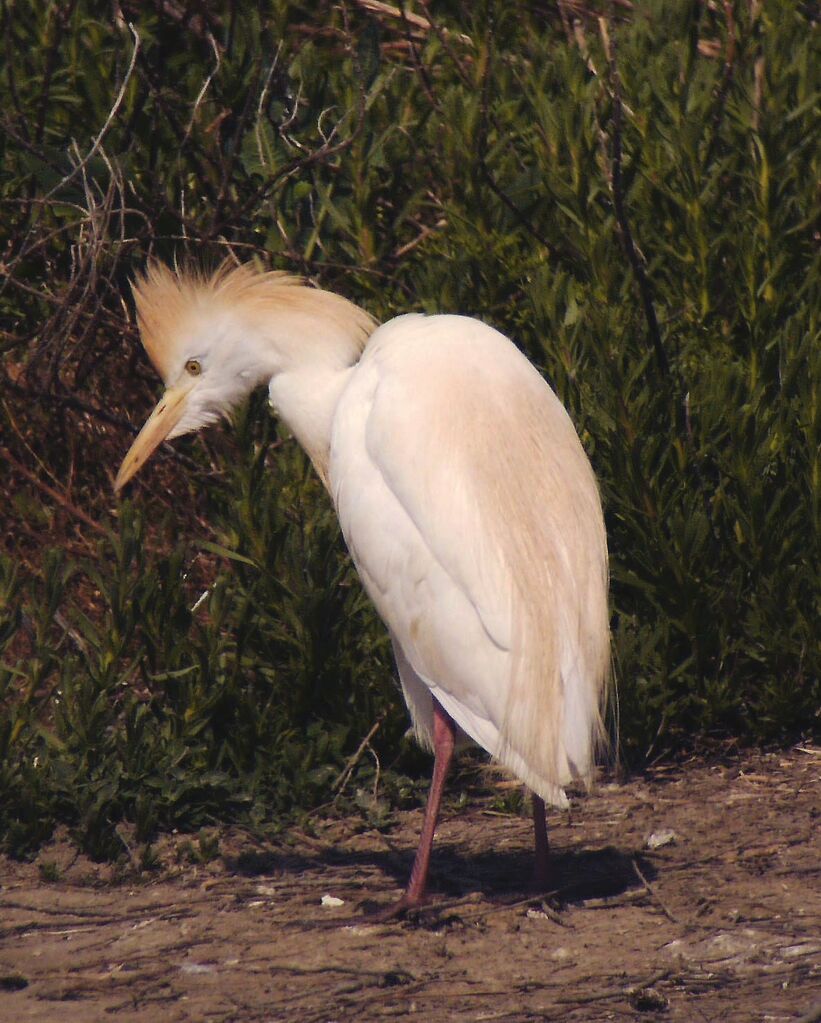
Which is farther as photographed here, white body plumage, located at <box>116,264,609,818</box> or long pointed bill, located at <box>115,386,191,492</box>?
long pointed bill, located at <box>115,386,191,492</box>

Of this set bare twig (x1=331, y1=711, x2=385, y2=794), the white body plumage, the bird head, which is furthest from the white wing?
bare twig (x1=331, y1=711, x2=385, y2=794)

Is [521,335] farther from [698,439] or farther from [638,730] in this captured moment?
[638,730]

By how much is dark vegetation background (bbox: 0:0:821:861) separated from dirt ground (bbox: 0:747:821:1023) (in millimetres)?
203

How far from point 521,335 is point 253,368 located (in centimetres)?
121

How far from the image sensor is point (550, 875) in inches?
128

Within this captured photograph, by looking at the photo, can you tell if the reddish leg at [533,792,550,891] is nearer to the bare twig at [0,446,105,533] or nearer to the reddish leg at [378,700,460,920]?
the reddish leg at [378,700,460,920]

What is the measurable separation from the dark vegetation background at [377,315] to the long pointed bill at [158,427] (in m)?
0.20

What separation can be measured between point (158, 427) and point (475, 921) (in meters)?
1.48

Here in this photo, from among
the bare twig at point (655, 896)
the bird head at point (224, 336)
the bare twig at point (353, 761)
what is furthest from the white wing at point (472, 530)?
the bare twig at point (353, 761)

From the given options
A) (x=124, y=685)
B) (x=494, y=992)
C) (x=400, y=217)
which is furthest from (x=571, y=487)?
(x=400, y=217)

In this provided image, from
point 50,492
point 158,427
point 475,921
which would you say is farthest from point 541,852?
point 50,492

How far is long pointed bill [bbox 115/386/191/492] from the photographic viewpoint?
11.7ft

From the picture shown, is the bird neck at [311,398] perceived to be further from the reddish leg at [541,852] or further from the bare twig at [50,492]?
the bare twig at [50,492]

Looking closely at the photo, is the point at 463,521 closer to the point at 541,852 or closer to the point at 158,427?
the point at 541,852
